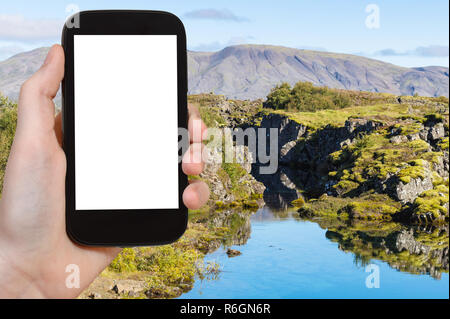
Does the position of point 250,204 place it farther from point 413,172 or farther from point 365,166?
point 413,172

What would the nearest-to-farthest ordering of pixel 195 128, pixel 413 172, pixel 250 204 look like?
pixel 195 128, pixel 413 172, pixel 250 204

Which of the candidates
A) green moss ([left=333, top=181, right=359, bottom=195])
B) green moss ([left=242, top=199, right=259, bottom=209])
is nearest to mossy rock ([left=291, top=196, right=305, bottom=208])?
green moss ([left=333, top=181, right=359, bottom=195])

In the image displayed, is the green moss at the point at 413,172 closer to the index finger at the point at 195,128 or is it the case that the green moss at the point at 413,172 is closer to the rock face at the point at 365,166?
the rock face at the point at 365,166

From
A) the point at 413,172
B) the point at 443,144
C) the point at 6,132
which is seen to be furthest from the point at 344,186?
the point at 6,132

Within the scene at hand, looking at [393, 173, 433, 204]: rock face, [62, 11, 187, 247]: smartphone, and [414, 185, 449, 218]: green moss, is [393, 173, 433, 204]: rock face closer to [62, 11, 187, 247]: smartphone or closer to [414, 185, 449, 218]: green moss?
[414, 185, 449, 218]: green moss

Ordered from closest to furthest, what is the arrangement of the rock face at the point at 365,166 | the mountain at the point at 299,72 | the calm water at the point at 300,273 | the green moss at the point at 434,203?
the calm water at the point at 300,273
the green moss at the point at 434,203
the rock face at the point at 365,166
the mountain at the point at 299,72

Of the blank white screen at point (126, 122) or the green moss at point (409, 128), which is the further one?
the green moss at point (409, 128)

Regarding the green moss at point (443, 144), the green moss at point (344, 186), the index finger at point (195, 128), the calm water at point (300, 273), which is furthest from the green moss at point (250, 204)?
the index finger at point (195, 128)
